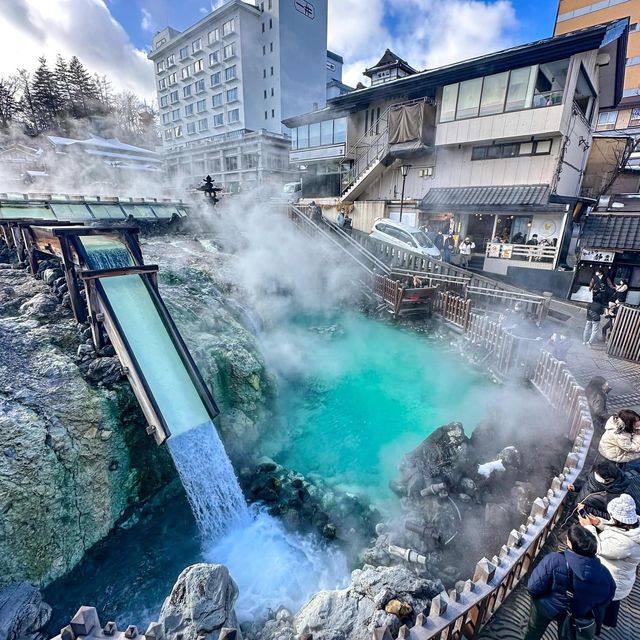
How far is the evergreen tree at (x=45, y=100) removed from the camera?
36.0 meters

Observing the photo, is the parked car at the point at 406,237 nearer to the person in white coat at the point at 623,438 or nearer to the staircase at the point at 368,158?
the staircase at the point at 368,158

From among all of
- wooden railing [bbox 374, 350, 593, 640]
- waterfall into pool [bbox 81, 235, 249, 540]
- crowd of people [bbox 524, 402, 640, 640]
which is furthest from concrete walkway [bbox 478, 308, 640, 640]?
waterfall into pool [bbox 81, 235, 249, 540]

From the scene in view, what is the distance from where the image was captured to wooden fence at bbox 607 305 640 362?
346 inches

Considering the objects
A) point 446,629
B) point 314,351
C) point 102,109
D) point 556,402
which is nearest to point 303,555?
point 446,629

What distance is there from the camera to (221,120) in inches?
1565

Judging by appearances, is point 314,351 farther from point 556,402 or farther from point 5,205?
point 5,205

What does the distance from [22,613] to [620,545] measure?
6.72 meters

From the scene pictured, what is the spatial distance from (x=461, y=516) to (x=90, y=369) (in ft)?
23.1

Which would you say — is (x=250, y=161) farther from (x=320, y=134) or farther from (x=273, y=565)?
(x=273, y=565)

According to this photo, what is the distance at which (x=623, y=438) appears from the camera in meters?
4.16

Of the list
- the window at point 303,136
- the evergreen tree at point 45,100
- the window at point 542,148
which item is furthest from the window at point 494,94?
the evergreen tree at point 45,100

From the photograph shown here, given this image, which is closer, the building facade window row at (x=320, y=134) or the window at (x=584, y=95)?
the window at (x=584, y=95)

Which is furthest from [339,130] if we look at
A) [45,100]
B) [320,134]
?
[45,100]

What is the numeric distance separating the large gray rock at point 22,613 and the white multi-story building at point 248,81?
32834 millimetres
